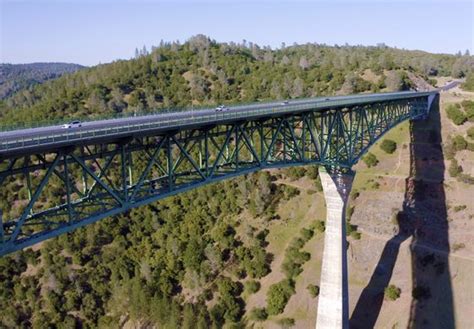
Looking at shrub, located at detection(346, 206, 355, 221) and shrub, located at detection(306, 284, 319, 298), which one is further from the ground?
shrub, located at detection(346, 206, 355, 221)

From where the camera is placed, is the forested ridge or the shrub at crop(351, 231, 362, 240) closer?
the forested ridge

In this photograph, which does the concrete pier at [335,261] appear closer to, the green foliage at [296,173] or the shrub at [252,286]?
the shrub at [252,286]

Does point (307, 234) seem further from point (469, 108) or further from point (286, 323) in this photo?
point (469, 108)

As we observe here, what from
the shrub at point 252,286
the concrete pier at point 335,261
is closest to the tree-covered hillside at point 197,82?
the shrub at point 252,286

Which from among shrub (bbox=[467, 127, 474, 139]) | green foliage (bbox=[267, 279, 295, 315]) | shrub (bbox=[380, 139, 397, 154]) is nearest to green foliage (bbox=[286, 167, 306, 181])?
shrub (bbox=[380, 139, 397, 154])

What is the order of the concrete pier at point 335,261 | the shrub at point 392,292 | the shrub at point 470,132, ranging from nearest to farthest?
the concrete pier at point 335,261 → the shrub at point 392,292 → the shrub at point 470,132

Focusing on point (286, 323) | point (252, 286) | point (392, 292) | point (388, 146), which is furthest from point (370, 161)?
point (286, 323)

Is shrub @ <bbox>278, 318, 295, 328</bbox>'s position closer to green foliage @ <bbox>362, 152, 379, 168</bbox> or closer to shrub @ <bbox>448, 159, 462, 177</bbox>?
green foliage @ <bbox>362, 152, 379, 168</bbox>
